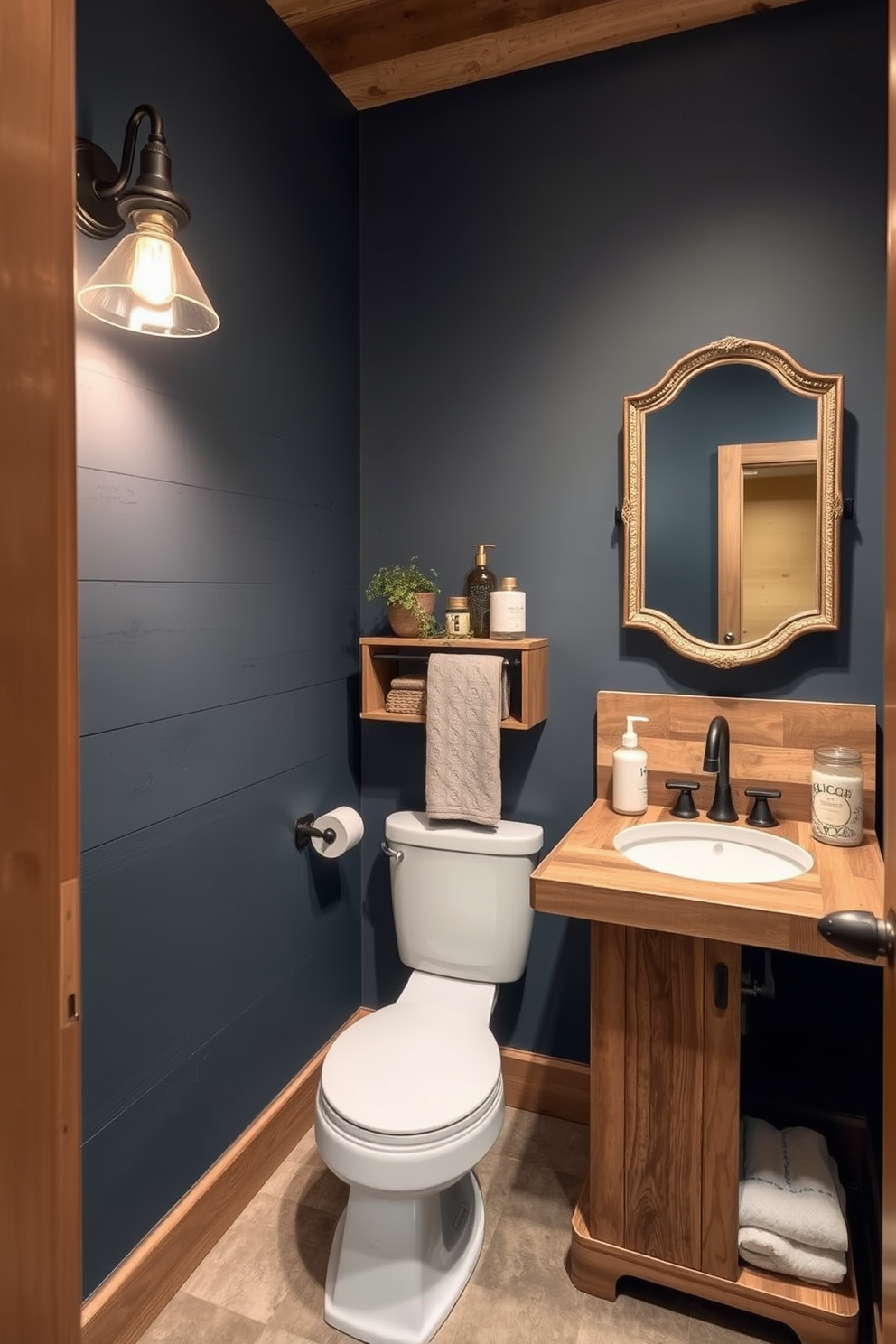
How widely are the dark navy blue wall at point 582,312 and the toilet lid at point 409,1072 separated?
0.49 meters

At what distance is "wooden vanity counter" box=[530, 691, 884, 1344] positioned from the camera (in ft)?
4.46

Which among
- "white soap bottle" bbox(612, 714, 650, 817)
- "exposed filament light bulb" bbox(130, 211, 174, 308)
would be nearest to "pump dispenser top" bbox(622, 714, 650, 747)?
"white soap bottle" bbox(612, 714, 650, 817)

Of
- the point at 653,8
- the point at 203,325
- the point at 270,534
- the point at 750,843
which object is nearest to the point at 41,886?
the point at 203,325

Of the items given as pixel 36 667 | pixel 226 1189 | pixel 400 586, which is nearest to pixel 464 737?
pixel 400 586

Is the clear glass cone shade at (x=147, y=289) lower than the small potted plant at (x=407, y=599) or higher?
higher

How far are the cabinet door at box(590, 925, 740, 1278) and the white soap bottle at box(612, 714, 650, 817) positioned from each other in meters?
0.39

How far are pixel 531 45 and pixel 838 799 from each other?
77.5 inches

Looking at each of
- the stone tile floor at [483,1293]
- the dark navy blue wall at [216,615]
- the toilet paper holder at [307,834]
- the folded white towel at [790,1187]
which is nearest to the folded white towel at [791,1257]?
the folded white towel at [790,1187]

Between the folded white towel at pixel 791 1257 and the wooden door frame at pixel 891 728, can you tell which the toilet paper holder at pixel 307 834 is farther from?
the wooden door frame at pixel 891 728

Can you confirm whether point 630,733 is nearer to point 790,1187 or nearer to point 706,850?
point 706,850

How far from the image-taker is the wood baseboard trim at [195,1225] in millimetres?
1383

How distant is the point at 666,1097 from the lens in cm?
148

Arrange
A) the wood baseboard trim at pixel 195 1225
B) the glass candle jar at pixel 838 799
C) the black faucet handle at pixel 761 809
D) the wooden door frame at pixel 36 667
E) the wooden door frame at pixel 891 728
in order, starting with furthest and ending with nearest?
the black faucet handle at pixel 761 809 < the glass candle jar at pixel 838 799 < the wood baseboard trim at pixel 195 1225 < the wooden door frame at pixel 891 728 < the wooden door frame at pixel 36 667

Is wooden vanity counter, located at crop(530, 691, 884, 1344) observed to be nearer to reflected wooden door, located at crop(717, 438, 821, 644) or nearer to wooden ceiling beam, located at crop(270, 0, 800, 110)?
reflected wooden door, located at crop(717, 438, 821, 644)
